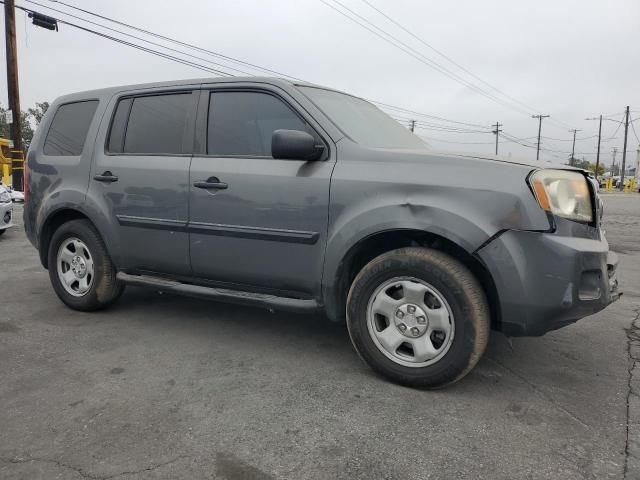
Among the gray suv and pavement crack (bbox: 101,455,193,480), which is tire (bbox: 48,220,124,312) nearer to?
the gray suv

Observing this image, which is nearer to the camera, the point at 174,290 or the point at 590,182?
the point at 590,182

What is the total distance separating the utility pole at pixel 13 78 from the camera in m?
15.6

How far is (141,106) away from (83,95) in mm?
746

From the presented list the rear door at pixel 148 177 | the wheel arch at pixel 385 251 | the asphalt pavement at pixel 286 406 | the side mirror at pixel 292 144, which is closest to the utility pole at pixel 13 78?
the rear door at pixel 148 177

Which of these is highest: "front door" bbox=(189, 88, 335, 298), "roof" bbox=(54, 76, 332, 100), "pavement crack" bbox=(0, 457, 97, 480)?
"roof" bbox=(54, 76, 332, 100)

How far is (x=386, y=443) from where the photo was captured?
2254 mm

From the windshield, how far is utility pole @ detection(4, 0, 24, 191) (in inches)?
626

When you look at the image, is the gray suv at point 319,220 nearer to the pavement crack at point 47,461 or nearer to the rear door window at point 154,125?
the rear door window at point 154,125

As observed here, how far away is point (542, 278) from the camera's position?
8.32ft

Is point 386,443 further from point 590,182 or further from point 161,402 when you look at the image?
point 590,182

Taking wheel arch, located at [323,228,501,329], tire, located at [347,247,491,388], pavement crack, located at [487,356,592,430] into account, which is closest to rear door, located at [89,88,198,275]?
wheel arch, located at [323,228,501,329]

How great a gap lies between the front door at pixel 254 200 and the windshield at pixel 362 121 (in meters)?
0.22

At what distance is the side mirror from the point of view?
9.61ft

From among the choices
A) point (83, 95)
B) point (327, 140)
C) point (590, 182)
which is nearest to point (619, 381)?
point (590, 182)
